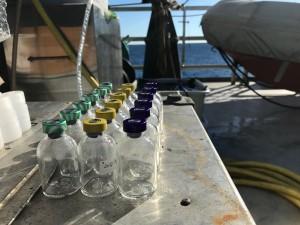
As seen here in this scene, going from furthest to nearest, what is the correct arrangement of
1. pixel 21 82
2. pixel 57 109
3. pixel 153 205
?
pixel 21 82
pixel 57 109
pixel 153 205

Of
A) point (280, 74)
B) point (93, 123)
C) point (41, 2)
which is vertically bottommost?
point (280, 74)

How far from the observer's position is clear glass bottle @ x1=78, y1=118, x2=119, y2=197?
0.60 m

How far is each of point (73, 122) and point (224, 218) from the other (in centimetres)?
40

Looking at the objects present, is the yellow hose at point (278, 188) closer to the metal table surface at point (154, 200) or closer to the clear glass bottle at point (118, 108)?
the metal table surface at point (154, 200)

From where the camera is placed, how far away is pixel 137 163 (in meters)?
0.67

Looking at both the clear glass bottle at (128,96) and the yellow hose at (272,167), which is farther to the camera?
the yellow hose at (272,167)

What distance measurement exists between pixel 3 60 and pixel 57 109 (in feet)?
2.76

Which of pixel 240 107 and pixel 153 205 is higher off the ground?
pixel 153 205

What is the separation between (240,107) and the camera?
116 inches

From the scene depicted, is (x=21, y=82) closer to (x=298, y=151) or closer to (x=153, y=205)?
(x=153, y=205)

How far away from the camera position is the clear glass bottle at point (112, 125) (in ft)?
2.06

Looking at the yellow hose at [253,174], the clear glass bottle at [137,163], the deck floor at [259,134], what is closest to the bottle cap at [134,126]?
the clear glass bottle at [137,163]

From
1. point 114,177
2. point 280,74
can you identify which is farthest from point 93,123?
point 280,74

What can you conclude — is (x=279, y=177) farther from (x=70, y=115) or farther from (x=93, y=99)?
(x=70, y=115)
